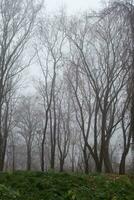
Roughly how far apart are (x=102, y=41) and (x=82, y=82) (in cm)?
578

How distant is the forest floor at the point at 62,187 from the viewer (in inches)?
434

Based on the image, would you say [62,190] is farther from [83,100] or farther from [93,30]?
[83,100]

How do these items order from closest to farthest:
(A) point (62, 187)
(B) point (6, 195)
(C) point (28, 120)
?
(B) point (6, 195) < (A) point (62, 187) < (C) point (28, 120)

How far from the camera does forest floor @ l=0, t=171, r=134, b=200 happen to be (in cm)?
1103

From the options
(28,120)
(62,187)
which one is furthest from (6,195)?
(28,120)

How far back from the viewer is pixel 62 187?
12.3 meters

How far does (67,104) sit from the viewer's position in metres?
42.1

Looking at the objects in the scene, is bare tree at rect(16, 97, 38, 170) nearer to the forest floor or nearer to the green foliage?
the forest floor

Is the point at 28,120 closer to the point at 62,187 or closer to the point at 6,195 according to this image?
the point at 62,187

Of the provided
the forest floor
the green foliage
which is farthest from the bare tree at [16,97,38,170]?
the green foliage

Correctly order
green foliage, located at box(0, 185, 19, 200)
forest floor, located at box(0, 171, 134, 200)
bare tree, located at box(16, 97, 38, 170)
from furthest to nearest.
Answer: bare tree, located at box(16, 97, 38, 170) < forest floor, located at box(0, 171, 134, 200) < green foliage, located at box(0, 185, 19, 200)

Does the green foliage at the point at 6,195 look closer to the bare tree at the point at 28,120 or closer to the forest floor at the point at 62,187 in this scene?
the forest floor at the point at 62,187

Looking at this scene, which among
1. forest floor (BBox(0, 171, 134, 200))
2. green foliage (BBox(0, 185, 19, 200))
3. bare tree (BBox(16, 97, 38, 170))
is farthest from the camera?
bare tree (BBox(16, 97, 38, 170))

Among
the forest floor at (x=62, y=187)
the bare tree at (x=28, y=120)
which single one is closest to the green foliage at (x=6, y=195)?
the forest floor at (x=62, y=187)
